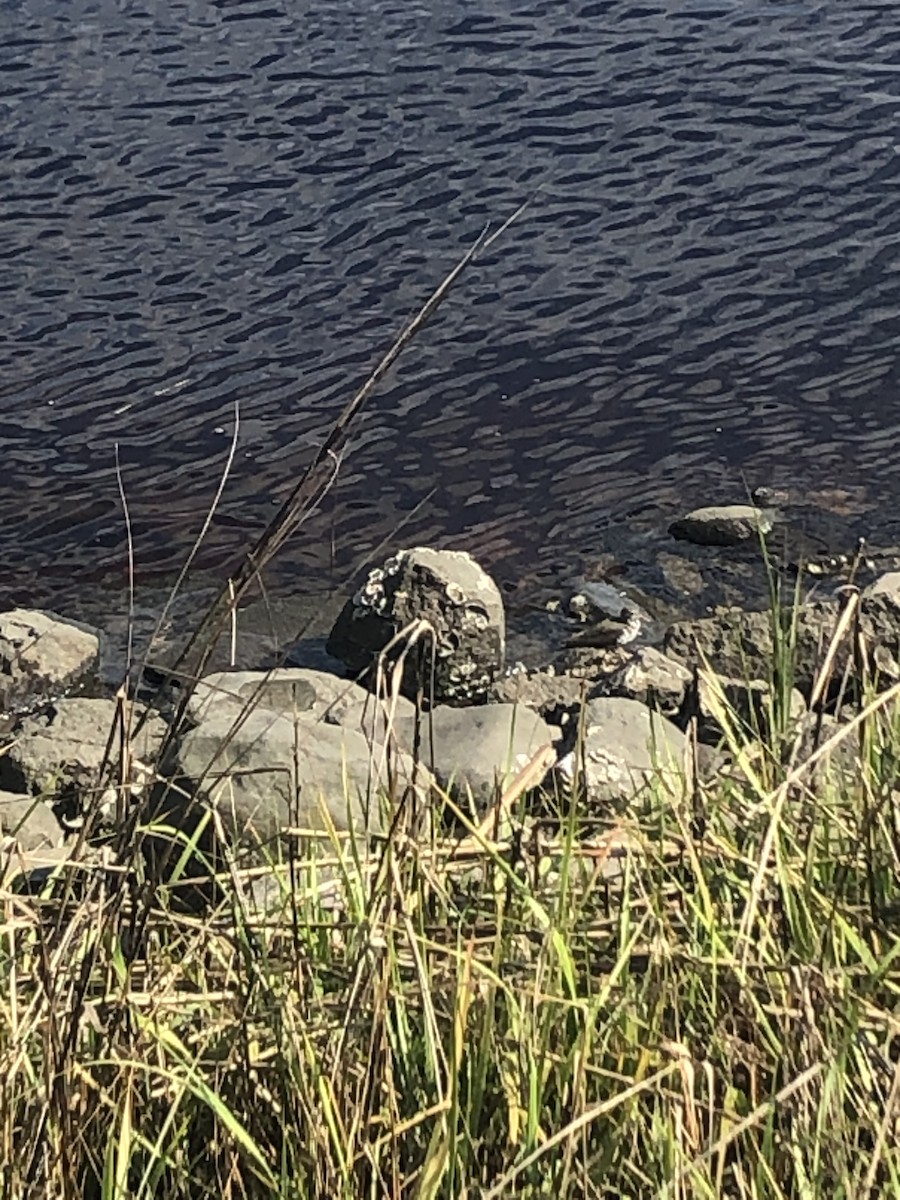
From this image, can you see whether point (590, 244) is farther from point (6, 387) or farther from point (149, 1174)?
point (149, 1174)

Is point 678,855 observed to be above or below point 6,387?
above

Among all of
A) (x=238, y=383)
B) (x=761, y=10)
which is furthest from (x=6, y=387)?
(x=761, y=10)

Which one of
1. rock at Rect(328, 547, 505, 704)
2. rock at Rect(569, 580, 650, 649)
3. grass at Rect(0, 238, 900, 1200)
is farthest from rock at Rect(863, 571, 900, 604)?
grass at Rect(0, 238, 900, 1200)

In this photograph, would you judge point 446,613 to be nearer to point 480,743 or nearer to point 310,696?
point 310,696

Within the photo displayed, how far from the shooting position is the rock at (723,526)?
322 inches

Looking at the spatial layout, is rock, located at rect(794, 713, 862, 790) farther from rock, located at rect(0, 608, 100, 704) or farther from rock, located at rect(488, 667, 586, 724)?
rock, located at rect(0, 608, 100, 704)

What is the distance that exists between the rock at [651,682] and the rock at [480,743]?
1.60ft

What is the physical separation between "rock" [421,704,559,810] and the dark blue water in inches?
89.0

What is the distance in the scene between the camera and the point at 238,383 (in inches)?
383

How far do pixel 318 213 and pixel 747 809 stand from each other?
29.8 feet

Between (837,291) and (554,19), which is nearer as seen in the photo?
(837,291)

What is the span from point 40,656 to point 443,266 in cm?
432

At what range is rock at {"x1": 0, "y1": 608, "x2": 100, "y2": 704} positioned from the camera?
7.28 m

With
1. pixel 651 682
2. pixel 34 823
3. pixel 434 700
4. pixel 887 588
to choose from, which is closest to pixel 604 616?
pixel 651 682
